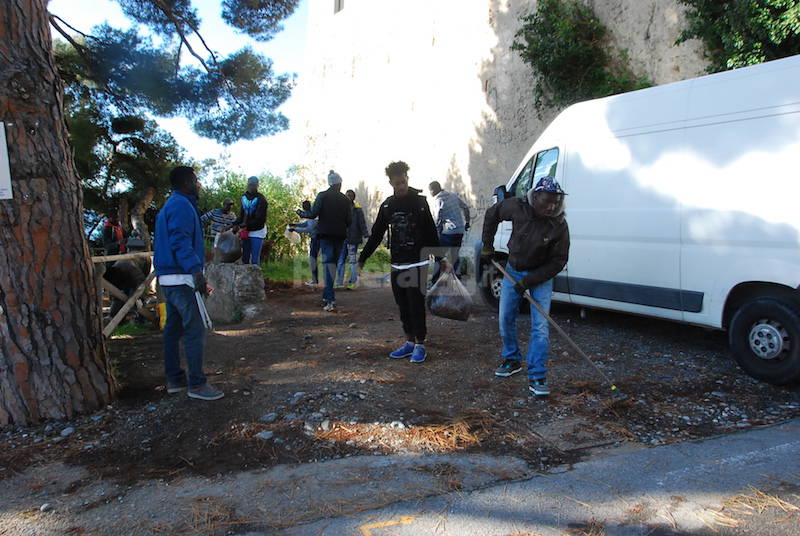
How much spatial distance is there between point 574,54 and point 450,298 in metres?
6.28

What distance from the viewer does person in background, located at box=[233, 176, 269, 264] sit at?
9117 mm

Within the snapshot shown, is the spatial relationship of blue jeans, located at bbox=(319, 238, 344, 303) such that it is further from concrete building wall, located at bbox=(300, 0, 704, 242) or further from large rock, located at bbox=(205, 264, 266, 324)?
concrete building wall, located at bbox=(300, 0, 704, 242)

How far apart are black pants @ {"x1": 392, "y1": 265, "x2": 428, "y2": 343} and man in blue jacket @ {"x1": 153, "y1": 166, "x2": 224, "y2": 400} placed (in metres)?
1.72

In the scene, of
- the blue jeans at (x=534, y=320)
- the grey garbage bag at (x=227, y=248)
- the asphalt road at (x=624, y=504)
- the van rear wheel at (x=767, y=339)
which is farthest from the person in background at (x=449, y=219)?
the asphalt road at (x=624, y=504)

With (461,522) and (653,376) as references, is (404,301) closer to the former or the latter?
(653,376)

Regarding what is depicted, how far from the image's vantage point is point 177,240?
167 inches

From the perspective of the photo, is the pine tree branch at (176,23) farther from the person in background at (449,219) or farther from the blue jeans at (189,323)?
the blue jeans at (189,323)

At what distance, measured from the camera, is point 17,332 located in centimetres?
387

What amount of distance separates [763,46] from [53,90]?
7712 mm

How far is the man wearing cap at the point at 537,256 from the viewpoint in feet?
14.3

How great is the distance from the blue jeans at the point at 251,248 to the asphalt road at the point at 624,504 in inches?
278

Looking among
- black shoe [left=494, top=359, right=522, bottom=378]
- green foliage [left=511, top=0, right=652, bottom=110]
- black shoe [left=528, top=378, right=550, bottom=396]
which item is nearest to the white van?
black shoe [left=494, top=359, right=522, bottom=378]

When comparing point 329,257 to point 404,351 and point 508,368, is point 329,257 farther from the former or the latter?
point 508,368

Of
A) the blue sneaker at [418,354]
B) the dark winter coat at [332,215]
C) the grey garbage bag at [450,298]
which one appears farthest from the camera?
the dark winter coat at [332,215]
